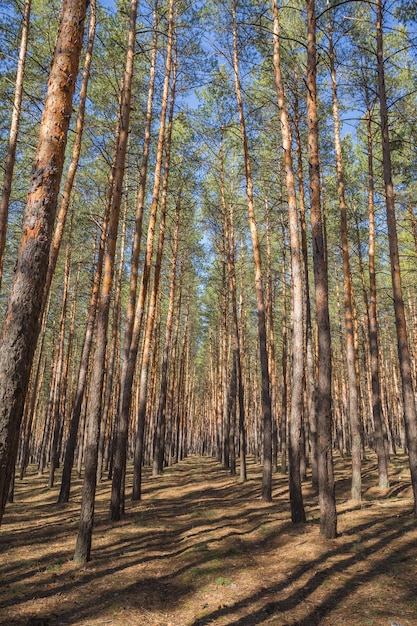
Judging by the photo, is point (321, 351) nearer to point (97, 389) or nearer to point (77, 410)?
point (97, 389)

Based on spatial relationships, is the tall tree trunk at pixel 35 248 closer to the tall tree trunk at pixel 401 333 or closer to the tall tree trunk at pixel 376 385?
the tall tree trunk at pixel 401 333

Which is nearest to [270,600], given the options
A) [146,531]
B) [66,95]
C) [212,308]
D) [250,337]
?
[146,531]

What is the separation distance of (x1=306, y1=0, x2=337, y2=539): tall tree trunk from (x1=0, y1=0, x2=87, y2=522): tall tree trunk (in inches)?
214

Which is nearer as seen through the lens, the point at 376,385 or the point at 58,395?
the point at 376,385

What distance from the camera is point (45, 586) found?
5625 mm

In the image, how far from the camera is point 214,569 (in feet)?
19.6

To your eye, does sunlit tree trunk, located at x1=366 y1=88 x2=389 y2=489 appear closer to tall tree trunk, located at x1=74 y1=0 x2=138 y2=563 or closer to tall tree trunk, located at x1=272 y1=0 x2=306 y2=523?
tall tree trunk, located at x1=272 y1=0 x2=306 y2=523

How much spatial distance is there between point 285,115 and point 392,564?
31.4 ft

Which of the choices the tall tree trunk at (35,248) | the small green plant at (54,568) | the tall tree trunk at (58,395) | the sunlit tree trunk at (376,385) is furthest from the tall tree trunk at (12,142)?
the sunlit tree trunk at (376,385)

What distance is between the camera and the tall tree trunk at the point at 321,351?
288 inches

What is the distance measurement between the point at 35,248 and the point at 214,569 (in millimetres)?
5372

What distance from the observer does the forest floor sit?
15.3 feet

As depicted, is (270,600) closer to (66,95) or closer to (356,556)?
(356,556)

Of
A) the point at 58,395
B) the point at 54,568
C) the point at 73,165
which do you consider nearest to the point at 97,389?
the point at 54,568
